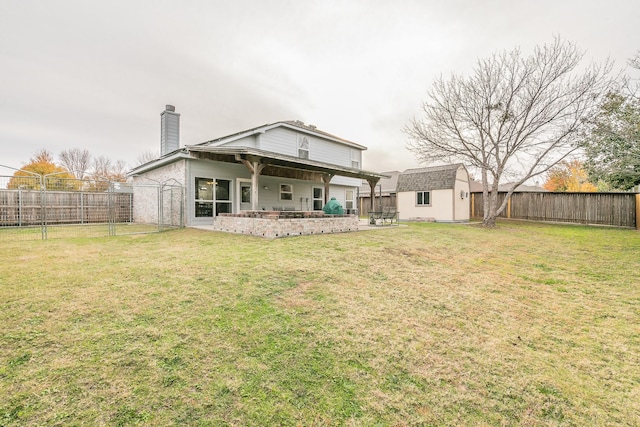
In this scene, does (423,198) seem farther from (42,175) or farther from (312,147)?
(42,175)

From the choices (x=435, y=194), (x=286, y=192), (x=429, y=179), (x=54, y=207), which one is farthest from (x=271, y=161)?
(x=429, y=179)

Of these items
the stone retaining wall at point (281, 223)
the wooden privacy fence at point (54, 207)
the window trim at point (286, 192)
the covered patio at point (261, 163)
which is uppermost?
the covered patio at point (261, 163)

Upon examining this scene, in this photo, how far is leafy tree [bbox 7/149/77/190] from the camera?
9.53 m

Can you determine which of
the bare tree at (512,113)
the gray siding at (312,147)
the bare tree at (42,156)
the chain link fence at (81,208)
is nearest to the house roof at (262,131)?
the gray siding at (312,147)

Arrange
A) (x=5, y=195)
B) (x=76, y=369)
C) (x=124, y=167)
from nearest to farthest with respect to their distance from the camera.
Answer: (x=76, y=369) < (x=5, y=195) < (x=124, y=167)

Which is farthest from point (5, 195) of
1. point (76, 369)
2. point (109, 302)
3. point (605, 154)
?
point (605, 154)

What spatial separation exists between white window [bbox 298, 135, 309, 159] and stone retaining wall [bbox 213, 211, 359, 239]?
670 cm

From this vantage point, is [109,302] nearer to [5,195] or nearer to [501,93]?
[5,195]

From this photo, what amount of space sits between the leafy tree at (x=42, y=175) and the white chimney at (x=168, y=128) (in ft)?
16.0

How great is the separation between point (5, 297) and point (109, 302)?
4.52 ft

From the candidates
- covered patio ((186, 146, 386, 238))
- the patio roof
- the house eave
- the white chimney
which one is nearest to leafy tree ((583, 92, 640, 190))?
covered patio ((186, 146, 386, 238))

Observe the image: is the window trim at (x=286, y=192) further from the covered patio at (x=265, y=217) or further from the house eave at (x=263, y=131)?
the house eave at (x=263, y=131)

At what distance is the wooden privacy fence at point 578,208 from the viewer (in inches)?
585

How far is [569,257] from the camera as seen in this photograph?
268 inches
